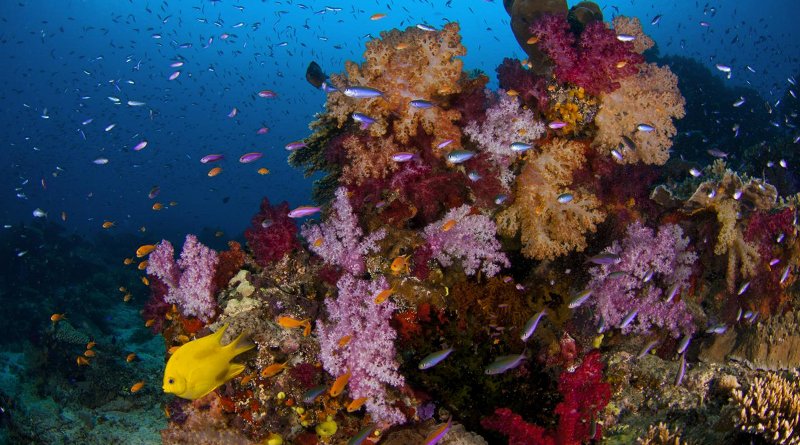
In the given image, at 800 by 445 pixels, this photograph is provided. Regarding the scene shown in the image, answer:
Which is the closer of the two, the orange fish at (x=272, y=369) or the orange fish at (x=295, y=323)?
the orange fish at (x=272, y=369)

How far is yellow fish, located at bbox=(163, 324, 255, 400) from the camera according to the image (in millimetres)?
3502

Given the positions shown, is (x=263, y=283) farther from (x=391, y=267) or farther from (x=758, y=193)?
(x=758, y=193)

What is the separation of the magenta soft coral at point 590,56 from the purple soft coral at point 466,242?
2.41m

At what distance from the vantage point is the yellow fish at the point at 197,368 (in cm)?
350

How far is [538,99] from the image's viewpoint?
19.0ft

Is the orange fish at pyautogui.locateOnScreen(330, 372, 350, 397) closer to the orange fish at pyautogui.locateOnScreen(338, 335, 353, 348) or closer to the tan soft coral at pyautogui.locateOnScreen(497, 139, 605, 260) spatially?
the orange fish at pyautogui.locateOnScreen(338, 335, 353, 348)

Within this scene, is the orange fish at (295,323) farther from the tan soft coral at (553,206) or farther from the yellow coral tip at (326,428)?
the tan soft coral at (553,206)

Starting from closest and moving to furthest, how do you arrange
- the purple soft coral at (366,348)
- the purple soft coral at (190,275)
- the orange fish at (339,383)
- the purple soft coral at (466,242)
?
the orange fish at (339,383) → the purple soft coral at (366,348) → the purple soft coral at (466,242) → the purple soft coral at (190,275)

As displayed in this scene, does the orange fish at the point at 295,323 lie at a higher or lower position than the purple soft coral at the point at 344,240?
lower

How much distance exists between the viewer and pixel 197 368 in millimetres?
3547

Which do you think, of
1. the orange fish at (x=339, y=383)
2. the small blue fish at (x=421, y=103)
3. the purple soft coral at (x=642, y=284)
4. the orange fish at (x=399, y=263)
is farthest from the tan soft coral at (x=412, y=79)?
the orange fish at (x=339, y=383)

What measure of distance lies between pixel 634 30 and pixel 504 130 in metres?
3.00

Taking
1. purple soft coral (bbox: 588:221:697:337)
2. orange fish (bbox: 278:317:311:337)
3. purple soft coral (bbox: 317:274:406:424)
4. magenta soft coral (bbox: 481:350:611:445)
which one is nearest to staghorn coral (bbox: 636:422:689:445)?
magenta soft coral (bbox: 481:350:611:445)

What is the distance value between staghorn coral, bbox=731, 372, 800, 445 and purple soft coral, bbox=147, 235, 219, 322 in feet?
19.6
